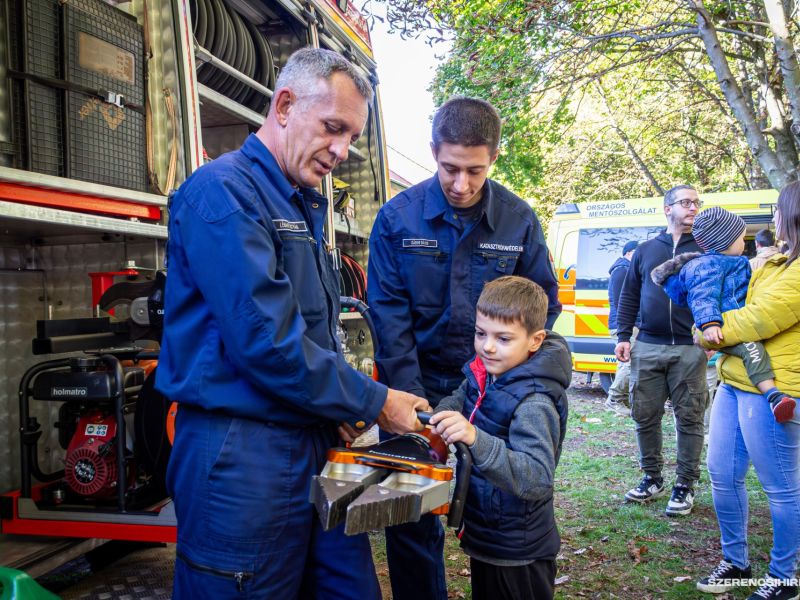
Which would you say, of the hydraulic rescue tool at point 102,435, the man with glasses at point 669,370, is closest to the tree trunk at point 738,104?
the man with glasses at point 669,370

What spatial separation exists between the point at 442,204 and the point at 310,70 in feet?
3.07

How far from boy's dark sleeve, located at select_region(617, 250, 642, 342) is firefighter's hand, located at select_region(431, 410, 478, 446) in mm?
3689

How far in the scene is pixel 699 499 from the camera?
5.07 m

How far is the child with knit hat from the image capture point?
3203mm

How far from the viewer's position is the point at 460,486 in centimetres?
183

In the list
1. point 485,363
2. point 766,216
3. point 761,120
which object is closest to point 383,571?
point 485,363

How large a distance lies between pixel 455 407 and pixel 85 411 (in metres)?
1.68

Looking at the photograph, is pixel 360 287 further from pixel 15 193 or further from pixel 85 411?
pixel 15 193

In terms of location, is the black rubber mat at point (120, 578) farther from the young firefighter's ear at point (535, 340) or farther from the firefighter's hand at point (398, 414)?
the young firefighter's ear at point (535, 340)

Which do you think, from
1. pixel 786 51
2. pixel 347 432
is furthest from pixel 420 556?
pixel 786 51

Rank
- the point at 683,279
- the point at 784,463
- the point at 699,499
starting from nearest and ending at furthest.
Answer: the point at 784,463
the point at 683,279
the point at 699,499

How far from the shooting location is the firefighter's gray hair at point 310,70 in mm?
1935

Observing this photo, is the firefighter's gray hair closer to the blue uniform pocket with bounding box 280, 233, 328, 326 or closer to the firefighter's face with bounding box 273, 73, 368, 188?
the firefighter's face with bounding box 273, 73, 368, 188

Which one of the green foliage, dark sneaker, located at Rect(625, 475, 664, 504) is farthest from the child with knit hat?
the green foliage
